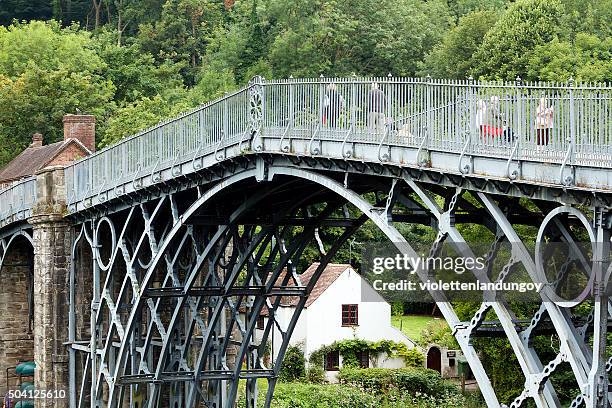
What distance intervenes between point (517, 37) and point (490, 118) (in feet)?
157

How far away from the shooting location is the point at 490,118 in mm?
21062

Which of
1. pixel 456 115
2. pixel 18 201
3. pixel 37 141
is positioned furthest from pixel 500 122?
pixel 37 141

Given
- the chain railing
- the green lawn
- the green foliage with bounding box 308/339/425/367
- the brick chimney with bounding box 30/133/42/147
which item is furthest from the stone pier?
the green lawn

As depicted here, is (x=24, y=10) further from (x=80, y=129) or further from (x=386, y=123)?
(x=386, y=123)

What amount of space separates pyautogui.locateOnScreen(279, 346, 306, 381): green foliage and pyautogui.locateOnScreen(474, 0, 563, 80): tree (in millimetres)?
15294

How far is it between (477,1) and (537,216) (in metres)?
69.9

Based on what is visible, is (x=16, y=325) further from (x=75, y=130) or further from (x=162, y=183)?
(x=162, y=183)

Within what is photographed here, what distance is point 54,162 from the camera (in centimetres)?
4859

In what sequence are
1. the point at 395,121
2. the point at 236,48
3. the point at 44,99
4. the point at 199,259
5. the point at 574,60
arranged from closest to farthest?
the point at 395,121 < the point at 199,259 < the point at 574,60 < the point at 44,99 < the point at 236,48

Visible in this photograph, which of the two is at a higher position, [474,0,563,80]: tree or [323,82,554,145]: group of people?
[474,0,563,80]: tree

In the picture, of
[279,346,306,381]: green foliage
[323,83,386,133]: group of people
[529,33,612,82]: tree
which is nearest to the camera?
[323,83,386,133]: group of people

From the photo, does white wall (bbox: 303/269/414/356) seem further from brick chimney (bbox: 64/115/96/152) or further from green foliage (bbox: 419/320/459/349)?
brick chimney (bbox: 64/115/96/152)

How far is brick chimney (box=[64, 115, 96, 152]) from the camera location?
50.5 m

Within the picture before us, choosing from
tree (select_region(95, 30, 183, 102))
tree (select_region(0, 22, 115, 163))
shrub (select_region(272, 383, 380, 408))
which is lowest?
shrub (select_region(272, 383, 380, 408))
